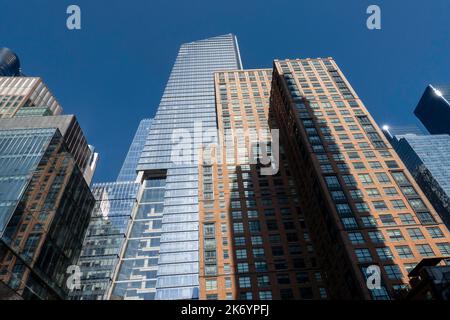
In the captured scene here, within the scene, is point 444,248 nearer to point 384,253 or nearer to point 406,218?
point 406,218

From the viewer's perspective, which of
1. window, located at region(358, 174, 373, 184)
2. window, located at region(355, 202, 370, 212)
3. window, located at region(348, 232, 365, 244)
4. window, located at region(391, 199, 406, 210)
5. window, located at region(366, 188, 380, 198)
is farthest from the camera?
window, located at region(358, 174, 373, 184)

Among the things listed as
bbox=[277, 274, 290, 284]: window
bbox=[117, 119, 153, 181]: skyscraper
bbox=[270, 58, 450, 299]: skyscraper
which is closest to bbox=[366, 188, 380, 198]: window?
bbox=[270, 58, 450, 299]: skyscraper

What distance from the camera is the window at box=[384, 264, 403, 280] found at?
47.0 meters

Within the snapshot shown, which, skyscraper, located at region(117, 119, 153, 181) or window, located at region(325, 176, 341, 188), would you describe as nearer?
window, located at region(325, 176, 341, 188)

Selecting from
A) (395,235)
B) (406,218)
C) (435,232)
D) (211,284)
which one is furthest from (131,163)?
(435,232)

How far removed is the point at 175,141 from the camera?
145m

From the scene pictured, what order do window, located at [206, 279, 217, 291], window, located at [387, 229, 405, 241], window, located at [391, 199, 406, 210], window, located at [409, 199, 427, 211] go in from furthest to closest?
1. window, located at [206, 279, 217, 291]
2. window, located at [409, 199, 427, 211]
3. window, located at [391, 199, 406, 210]
4. window, located at [387, 229, 405, 241]

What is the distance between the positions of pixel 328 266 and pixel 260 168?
3586 centimetres

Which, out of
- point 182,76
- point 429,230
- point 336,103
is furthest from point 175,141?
point 429,230

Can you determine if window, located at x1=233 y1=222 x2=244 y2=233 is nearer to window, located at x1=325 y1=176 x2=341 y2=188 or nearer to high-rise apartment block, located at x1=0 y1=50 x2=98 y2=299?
window, located at x1=325 y1=176 x2=341 y2=188

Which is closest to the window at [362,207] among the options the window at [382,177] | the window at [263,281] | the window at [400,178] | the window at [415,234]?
the window at [415,234]

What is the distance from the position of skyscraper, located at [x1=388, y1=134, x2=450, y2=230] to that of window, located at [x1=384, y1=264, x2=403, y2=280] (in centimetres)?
11510
